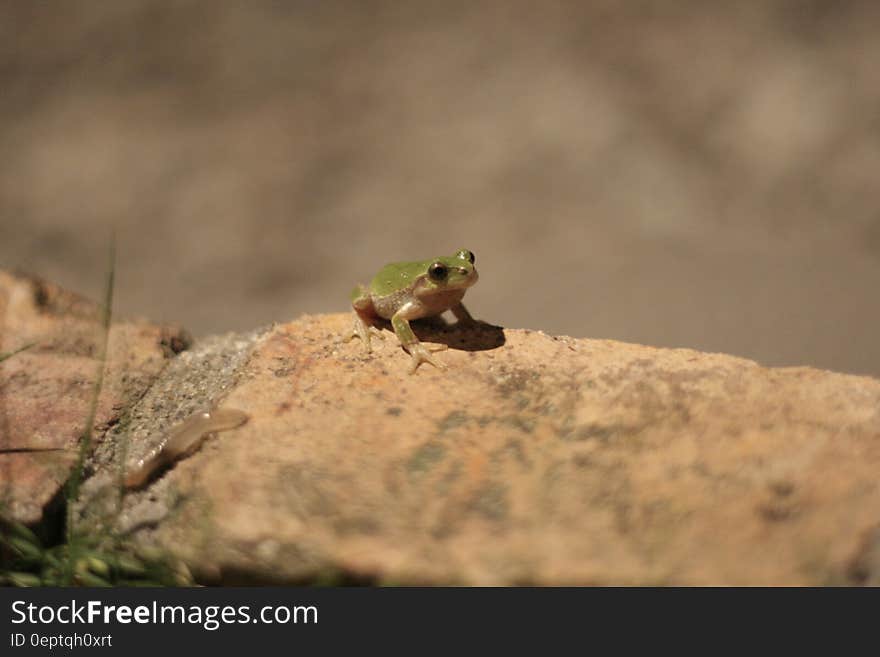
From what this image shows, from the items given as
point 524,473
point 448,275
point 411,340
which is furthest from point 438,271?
point 524,473

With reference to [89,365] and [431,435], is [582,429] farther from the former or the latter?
[89,365]

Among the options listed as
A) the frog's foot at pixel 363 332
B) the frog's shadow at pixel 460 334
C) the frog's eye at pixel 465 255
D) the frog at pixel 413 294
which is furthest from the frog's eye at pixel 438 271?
the frog's foot at pixel 363 332

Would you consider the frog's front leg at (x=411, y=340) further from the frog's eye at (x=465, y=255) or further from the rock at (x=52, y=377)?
the rock at (x=52, y=377)

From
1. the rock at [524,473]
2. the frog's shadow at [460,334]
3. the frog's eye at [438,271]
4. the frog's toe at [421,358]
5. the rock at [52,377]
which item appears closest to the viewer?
the rock at [524,473]

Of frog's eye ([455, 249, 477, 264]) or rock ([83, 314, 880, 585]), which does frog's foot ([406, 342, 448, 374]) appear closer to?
rock ([83, 314, 880, 585])

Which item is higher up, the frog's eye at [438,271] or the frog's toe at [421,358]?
the frog's eye at [438,271]

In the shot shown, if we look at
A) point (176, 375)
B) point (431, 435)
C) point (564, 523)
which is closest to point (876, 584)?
point (564, 523)

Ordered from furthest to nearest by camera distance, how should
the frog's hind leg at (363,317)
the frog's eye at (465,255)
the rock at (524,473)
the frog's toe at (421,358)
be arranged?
the frog's eye at (465,255)
the frog's hind leg at (363,317)
the frog's toe at (421,358)
the rock at (524,473)
